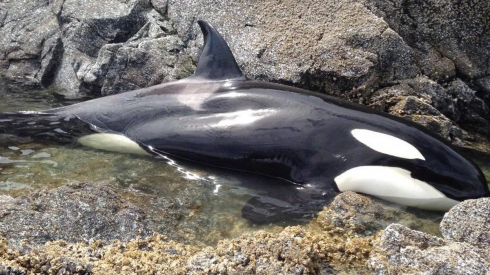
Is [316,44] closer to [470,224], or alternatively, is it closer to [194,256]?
[470,224]

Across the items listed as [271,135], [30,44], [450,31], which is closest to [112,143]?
[271,135]

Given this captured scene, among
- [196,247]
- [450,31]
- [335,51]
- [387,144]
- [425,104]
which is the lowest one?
[196,247]

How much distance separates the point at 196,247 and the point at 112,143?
9.76 ft

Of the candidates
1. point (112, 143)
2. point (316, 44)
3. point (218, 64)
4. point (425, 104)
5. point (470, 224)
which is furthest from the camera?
point (316, 44)

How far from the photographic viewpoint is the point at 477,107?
8.17 metres

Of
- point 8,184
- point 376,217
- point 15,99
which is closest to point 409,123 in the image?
point 376,217

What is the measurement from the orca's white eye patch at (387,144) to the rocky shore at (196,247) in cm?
135

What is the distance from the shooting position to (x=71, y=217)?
425 cm

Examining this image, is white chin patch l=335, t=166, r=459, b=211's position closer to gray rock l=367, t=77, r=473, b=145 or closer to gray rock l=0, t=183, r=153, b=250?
gray rock l=367, t=77, r=473, b=145

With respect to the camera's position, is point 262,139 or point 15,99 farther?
point 15,99

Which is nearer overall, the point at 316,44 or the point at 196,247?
the point at 196,247

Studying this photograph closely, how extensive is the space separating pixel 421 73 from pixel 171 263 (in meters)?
5.69

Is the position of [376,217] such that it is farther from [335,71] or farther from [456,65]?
[456,65]

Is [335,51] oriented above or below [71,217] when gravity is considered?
above
